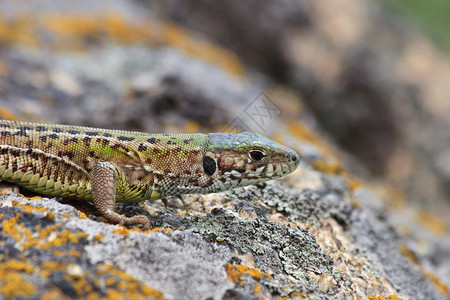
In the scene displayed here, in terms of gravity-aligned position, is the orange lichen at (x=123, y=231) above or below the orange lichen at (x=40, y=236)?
above

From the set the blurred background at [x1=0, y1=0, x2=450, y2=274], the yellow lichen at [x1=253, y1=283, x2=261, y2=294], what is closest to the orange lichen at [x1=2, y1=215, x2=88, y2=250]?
the yellow lichen at [x1=253, y1=283, x2=261, y2=294]

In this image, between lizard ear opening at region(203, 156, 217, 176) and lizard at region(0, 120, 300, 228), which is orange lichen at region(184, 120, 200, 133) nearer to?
lizard at region(0, 120, 300, 228)

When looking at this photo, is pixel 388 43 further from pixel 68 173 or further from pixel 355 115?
pixel 68 173

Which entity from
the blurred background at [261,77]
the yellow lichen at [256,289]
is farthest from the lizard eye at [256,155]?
the blurred background at [261,77]

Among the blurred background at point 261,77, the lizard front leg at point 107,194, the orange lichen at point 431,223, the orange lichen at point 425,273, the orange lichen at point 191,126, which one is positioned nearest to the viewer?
the lizard front leg at point 107,194

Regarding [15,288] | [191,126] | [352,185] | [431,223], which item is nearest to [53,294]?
[15,288]

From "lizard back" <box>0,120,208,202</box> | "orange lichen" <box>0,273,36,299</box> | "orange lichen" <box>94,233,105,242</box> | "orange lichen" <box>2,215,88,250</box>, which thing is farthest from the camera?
"lizard back" <box>0,120,208,202</box>

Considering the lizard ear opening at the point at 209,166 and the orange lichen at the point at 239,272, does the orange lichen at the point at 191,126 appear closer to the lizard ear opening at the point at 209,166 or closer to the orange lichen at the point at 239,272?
the lizard ear opening at the point at 209,166

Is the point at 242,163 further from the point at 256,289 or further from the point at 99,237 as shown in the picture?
the point at 99,237
